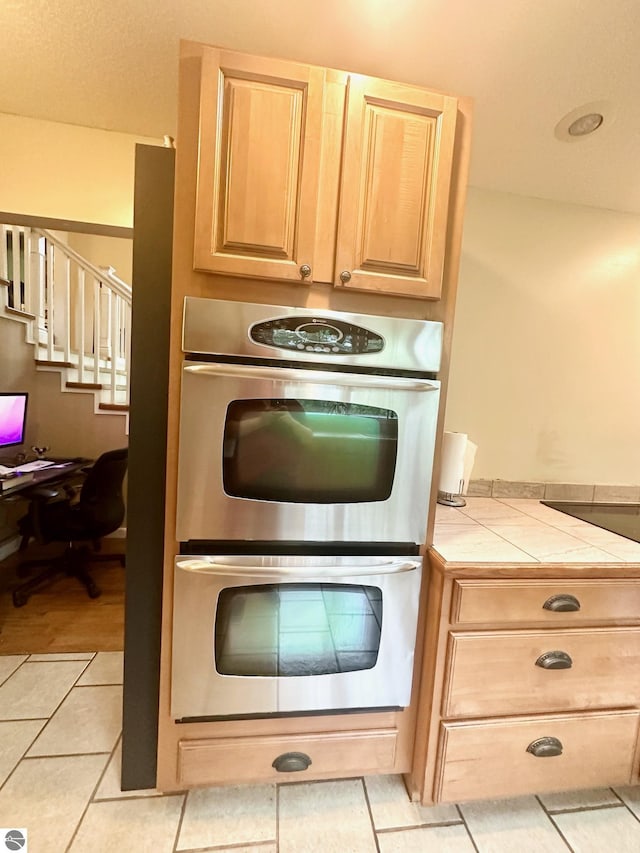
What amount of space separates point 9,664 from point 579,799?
2.42 metres

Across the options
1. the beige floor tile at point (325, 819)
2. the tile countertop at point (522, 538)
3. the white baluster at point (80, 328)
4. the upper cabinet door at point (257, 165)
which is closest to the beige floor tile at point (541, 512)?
the tile countertop at point (522, 538)

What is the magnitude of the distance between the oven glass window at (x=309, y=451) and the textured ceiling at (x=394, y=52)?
1166 millimetres

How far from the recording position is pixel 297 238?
1.06 metres

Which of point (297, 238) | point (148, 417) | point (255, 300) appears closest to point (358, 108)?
point (297, 238)

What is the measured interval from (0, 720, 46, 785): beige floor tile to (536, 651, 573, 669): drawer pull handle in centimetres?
180

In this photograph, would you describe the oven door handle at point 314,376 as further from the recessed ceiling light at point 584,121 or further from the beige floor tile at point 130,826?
the beige floor tile at point 130,826

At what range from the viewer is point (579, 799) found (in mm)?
1356

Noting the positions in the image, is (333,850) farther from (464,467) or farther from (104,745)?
(464,467)

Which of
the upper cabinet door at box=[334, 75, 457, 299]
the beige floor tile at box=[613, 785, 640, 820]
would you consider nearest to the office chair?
the upper cabinet door at box=[334, 75, 457, 299]

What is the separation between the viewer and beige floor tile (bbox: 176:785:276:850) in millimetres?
1151

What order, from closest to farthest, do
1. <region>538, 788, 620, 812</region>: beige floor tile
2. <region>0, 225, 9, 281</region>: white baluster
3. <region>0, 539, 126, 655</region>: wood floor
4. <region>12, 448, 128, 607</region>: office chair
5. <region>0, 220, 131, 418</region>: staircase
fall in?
<region>538, 788, 620, 812</region>: beige floor tile < <region>0, 539, 126, 655</region>: wood floor < <region>12, 448, 128, 607</region>: office chair < <region>0, 225, 9, 281</region>: white baluster < <region>0, 220, 131, 418</region>: staircase

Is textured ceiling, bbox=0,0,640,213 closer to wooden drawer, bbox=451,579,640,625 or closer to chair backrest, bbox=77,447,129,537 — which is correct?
wooden drawer, bbox=451,579,640,625

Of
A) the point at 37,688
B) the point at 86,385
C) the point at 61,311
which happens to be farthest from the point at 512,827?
the point at 61,311

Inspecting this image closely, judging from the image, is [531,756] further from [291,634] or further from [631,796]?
[291,634]
